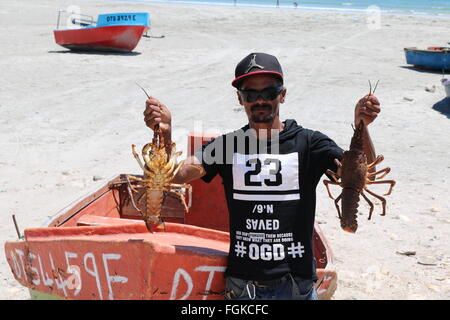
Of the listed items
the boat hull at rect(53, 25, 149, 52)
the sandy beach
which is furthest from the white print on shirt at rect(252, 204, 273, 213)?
the boat hull at rect(53, 25, 149, 52)

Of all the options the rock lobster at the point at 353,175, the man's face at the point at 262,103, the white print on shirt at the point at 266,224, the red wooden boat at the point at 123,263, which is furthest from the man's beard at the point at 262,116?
the red wooden boat at the point at 123,263

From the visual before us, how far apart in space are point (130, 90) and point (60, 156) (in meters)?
5.77

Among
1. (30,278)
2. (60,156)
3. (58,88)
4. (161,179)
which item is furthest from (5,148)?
(161,179)

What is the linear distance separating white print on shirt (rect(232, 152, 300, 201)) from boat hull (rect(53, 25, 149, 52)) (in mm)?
19497

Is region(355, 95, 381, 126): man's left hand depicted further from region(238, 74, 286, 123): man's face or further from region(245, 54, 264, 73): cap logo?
region(245, 54, 264, 73): cap logo

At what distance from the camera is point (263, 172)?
3254mm

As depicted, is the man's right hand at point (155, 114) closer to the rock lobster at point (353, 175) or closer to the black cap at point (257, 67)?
the black cap at point (257, 67)

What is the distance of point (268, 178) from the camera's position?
325 cm

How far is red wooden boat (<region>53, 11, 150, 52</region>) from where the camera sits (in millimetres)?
21672

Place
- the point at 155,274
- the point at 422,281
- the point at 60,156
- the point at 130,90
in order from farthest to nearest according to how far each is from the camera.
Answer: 1. the point at 130,90
2. the point at 60,156
3. the point at 422,281
4. the point at 155,274

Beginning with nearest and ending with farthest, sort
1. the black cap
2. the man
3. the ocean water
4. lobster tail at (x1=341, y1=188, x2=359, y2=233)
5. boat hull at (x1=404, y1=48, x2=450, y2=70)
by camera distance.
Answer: the man
the black cap
lobster tail at (x1=341, y1=188, x2=359, y2=233)
boat hull at (x1=404, y1=48, x2=450, y2=70)
the ocean water

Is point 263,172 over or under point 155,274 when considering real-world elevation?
over

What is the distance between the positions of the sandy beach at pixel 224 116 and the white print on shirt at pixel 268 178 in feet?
10.3
